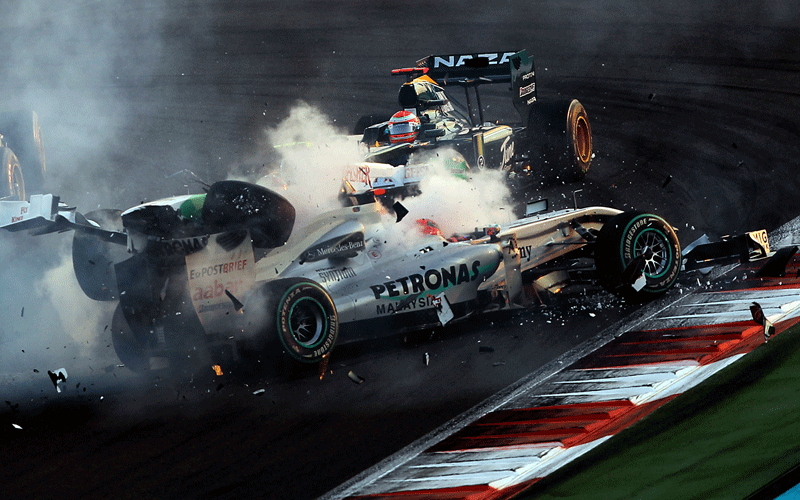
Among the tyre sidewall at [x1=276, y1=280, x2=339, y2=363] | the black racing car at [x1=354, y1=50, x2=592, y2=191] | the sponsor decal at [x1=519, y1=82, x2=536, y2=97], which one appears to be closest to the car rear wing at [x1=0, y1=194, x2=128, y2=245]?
the tyre sidewall at [x1=276, y1=280, x2=339, y2=363]

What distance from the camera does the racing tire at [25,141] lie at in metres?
11.2

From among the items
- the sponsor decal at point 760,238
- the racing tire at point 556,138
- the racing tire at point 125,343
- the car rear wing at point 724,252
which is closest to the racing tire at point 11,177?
the racing tire at point 125,343

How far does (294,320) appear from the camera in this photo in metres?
7.65

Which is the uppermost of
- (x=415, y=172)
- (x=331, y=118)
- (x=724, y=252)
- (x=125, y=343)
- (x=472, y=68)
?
(x=331, y=118)

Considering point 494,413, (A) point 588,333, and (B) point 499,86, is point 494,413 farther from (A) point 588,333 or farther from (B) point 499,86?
(B) point 499,86

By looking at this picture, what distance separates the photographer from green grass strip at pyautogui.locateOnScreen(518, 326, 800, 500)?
546 centimetres

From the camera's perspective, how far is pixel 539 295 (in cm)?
→ 882

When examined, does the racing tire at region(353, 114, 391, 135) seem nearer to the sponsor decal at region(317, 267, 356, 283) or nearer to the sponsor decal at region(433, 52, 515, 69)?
the sponsor decal at region(433, 52, 515, 69)

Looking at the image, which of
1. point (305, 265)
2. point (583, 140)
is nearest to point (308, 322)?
point (305, 265)

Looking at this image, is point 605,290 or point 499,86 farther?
point 499,86

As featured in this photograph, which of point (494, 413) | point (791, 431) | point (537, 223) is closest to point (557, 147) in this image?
point (537, 223)

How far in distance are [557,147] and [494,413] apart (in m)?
5.86

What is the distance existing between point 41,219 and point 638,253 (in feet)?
17.9

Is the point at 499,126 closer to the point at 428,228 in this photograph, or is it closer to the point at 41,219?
the point at 428,228
